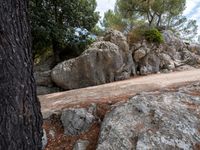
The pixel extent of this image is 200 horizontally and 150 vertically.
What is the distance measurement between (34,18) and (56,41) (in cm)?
123

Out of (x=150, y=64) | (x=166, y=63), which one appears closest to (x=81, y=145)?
(x=150, y=64)

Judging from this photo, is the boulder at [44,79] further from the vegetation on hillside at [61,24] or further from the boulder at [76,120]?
the boulder at [76,120]

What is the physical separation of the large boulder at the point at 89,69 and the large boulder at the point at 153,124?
5.31 metres

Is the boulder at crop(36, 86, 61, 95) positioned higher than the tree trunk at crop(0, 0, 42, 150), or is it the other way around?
the tree trunk at crop(0, 0, 42, 150)

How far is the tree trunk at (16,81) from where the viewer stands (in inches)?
90.6

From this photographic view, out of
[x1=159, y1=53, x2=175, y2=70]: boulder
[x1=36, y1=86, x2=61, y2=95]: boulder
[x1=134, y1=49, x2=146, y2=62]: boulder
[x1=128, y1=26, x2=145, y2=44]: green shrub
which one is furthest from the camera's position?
[x1=159, y1=53, x2=175, y2=70]: boulder

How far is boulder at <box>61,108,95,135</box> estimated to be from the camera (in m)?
4.98

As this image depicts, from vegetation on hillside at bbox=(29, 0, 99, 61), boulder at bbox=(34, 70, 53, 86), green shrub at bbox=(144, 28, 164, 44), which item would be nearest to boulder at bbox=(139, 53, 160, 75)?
green shrub at bbox=(144, 28, 164, 44)

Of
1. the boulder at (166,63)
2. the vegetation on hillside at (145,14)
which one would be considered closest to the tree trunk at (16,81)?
the boulder at (166,63)

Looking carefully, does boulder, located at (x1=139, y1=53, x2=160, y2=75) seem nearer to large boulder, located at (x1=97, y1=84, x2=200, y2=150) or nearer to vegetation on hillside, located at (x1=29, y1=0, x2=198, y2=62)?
vegetation on hillside, located at (x1=29, y1=0, x2=198, y2=62)

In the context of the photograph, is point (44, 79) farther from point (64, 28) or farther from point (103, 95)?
point (103, 95)

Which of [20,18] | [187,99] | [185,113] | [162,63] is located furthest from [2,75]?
[162,63]

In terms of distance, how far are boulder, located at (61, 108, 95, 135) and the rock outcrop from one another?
5058 millimetres

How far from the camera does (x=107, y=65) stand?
10.8 meters
